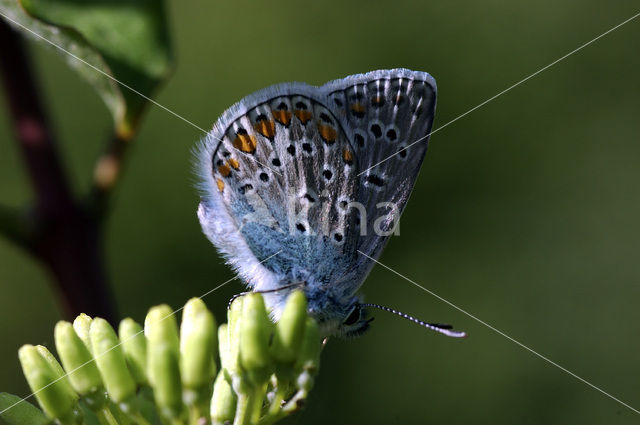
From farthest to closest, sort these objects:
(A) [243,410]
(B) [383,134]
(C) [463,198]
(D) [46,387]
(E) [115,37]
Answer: (C) [463,198] → (B) [383,134] → (E) [115,37] → (A) [243,410] → (D) [46,387]

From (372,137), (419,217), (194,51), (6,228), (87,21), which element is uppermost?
(194,51)

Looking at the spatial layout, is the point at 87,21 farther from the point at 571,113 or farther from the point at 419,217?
the point at 571,113

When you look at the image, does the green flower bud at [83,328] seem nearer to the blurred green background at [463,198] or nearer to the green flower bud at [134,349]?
the green flower bud at [134,349]

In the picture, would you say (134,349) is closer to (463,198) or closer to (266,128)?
(266,128)

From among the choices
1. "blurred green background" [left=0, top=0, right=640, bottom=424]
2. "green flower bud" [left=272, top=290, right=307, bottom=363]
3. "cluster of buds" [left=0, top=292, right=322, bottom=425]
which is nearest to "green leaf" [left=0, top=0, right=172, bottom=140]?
"cluster of buds" [left=0, top=292, right=322, bottom=425]

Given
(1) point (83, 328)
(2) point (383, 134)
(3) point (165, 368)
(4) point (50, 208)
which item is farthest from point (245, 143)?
(3) point (165, 368)

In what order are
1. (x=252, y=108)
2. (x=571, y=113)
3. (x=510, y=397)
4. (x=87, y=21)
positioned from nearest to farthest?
(x=87, y=21) → (x=252, y=108) → (x=510, y=397) → (x=571, y=113)

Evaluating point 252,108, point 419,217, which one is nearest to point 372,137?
point 252,108
